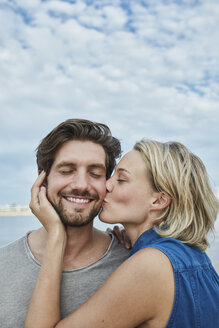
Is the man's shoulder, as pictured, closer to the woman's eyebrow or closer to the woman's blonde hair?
the woman's blonde hair

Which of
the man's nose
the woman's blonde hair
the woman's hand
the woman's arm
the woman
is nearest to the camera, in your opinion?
A: the woman

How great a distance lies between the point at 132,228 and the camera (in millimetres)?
2619

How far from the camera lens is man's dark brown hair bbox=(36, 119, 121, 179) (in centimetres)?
297

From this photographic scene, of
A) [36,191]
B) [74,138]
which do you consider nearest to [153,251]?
[36,191]

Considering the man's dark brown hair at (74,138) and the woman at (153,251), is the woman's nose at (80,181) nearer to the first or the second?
the woman at (153,251)

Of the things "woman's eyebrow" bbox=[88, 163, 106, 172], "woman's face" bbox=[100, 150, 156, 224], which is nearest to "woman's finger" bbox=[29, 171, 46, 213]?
"woman's eyebrow" bbox=[88, 163, 106, 172]

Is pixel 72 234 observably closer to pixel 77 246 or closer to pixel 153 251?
pixel 77 246

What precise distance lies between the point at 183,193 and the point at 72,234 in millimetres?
1013

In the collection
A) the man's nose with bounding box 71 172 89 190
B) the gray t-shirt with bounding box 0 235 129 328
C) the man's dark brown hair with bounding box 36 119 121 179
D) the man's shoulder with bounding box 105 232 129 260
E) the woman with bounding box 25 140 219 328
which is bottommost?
the gray t-shirt with bounding box 0 235 129 328

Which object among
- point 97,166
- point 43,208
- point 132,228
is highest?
point 97,166

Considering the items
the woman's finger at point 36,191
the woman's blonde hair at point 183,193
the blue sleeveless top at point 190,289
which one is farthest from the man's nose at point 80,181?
the blue sleeveless top at point 190,289

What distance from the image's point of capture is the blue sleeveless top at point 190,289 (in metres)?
1.90

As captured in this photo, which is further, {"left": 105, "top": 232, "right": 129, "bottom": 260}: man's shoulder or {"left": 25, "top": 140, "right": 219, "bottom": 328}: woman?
{"left": 105, "top": 232, "right": 129, "bottom": 260}: man's shoulder

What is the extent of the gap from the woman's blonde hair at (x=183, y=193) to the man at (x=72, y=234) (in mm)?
535
